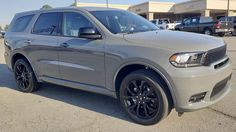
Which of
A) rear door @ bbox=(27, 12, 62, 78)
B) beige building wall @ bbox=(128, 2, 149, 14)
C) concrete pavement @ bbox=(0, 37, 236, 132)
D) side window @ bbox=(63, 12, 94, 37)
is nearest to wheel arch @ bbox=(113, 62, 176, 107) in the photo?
concrete pavement @ bbox=(0, 37, 236, 132)

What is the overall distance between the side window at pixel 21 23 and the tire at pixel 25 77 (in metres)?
0.75

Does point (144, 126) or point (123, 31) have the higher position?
point (123, 31)

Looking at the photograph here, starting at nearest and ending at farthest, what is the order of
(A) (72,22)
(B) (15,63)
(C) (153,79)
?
(C) (153,79)
(A) (72,22)
(B) (15,63)

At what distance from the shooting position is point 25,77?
6.57m

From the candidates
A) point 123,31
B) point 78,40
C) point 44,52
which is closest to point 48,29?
point 44,52

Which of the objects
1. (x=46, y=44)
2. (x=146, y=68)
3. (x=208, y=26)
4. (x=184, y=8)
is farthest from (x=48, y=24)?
(x=184, y=8)

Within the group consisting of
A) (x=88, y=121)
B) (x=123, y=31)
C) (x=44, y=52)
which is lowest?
(x=88, y=121)

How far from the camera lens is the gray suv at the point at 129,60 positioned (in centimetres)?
398

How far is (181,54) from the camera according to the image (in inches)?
155

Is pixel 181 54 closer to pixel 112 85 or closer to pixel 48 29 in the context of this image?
pixel 112 85

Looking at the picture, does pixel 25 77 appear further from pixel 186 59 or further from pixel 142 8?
pixel 142 8

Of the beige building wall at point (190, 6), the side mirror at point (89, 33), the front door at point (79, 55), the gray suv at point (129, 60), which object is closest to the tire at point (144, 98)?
the gray suv at point (129, 60)

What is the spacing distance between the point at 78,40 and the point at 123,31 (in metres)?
0.82

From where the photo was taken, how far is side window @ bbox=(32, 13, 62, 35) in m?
5.73
